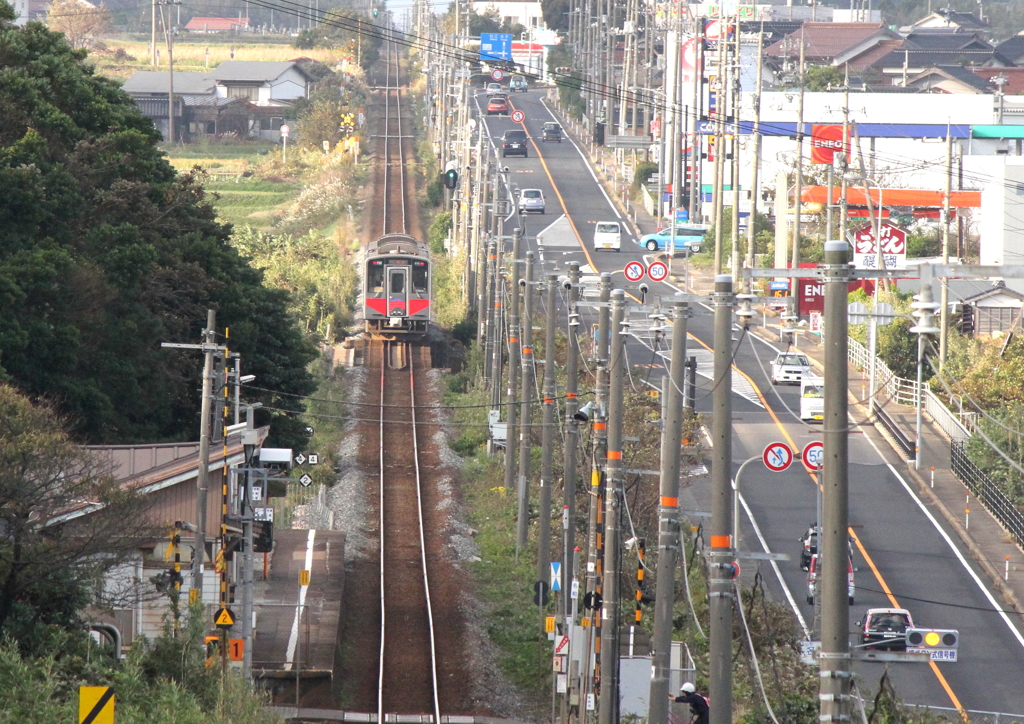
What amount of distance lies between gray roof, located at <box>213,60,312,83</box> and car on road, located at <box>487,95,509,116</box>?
1219cm

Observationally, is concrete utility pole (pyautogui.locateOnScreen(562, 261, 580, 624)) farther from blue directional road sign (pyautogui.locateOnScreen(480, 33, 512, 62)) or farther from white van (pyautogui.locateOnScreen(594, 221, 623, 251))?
blue directional road sign (pyautogui.locateOnScreen(480, 33, 512, 62))

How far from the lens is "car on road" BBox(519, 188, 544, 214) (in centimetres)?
6581

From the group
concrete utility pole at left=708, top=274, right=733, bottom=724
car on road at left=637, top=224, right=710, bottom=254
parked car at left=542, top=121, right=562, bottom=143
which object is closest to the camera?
concrete utility pole at left=708, top=274, right=733, bottom=724

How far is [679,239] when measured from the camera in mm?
58469

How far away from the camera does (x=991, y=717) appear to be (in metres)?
21.9

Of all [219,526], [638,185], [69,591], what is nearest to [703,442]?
[219,526]

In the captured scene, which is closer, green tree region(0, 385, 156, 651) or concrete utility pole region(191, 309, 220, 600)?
green tree region(0, 385, 156, 651)

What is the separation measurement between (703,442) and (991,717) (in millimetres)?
14795

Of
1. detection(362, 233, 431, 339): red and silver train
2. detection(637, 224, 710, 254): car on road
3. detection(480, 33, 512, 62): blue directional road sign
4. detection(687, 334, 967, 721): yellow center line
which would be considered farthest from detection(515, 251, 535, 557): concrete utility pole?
detection(480, 33, 512, 62): blue directional road sign

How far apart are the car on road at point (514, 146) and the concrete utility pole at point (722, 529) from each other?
6761cm

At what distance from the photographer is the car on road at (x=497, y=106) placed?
91.9 meters

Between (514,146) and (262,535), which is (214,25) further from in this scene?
(262,535)

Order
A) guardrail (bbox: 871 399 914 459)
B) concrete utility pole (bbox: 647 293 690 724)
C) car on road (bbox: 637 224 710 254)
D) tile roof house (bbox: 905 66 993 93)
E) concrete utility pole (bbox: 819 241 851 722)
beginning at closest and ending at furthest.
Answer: concrete utility pole (bbox: 819 241 851 722) → concrete utility pole (bbox: 647 293 690 724) → guardrail (bbox: 871 399 914 459) → car on road (bbox: 637 224 710 254) → tile roof house (bbox: 905 66 993 93)

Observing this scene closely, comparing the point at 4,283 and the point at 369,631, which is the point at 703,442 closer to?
the point at 369,631
